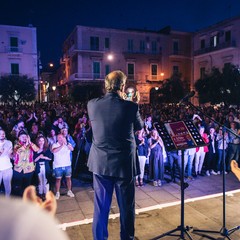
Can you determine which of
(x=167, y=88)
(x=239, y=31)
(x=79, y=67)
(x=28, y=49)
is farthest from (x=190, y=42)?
(x=28, y=49)

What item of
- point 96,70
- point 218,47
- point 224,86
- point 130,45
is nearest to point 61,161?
point 224,86

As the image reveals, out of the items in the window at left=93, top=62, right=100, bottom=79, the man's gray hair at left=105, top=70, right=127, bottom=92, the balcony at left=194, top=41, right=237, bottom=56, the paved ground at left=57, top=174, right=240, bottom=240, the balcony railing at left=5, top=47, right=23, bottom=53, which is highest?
the balcony railing at left=5, top=47, right=23, bottom=53

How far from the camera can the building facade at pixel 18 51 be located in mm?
34125

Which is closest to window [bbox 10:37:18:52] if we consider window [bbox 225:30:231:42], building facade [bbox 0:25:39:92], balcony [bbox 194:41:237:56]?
building facade [bbox 0:25:39:92]

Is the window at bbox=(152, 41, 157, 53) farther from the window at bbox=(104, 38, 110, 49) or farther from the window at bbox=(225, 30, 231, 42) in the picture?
the window at bbox=(225, 30, 231, 42)

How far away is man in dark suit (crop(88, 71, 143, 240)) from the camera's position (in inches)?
116

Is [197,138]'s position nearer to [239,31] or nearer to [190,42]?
[239,31]

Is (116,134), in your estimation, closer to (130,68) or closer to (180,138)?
(180,138)

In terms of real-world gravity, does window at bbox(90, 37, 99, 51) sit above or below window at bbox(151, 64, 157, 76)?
above

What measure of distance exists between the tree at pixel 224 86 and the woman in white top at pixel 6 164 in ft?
65.5

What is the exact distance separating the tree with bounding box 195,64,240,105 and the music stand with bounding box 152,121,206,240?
19713mm

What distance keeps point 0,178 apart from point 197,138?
392 cm

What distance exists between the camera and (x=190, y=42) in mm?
37438

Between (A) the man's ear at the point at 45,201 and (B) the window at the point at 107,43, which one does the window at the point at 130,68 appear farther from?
(A) the man's ear at the point at 45,201
